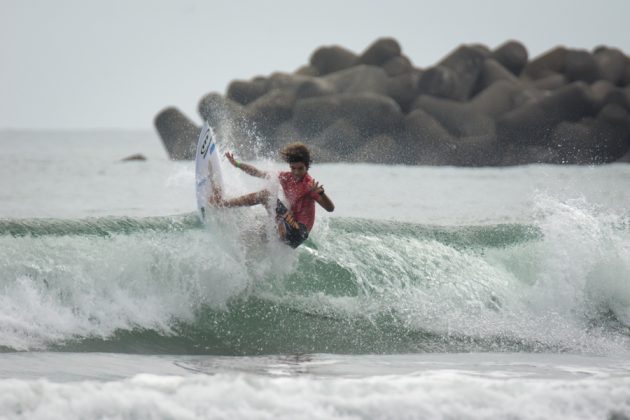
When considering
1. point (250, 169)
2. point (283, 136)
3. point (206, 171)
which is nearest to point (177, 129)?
point (283, 136)

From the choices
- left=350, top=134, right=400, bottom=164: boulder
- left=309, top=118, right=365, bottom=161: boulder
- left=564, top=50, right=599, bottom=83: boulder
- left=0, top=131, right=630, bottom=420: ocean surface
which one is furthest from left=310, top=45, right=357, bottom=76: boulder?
left=0, top=131, right=630, bottom=420: ocean surface

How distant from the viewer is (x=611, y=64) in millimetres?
39062

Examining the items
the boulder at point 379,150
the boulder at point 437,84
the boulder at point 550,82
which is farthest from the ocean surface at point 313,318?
the boulder at point 550,82

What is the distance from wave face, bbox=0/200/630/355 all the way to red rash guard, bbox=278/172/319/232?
485 millimetres

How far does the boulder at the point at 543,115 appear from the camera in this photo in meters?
34.3

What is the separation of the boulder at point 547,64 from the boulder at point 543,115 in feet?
14.6

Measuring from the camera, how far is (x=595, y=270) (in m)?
10.5

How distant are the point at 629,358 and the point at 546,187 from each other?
20.5 m

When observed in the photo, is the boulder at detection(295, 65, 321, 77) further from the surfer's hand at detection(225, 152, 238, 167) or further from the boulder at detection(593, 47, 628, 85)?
the surfer's hand at detection(225, 152, 238, 167)

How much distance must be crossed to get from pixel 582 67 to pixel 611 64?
140 cm

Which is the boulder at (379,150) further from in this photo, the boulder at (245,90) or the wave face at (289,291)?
the wave face at (289,291)

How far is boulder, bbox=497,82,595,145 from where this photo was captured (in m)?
34.3

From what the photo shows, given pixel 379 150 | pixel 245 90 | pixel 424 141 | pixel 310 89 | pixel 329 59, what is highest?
pixel 329 59

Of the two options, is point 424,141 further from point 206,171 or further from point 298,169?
point 298,169
